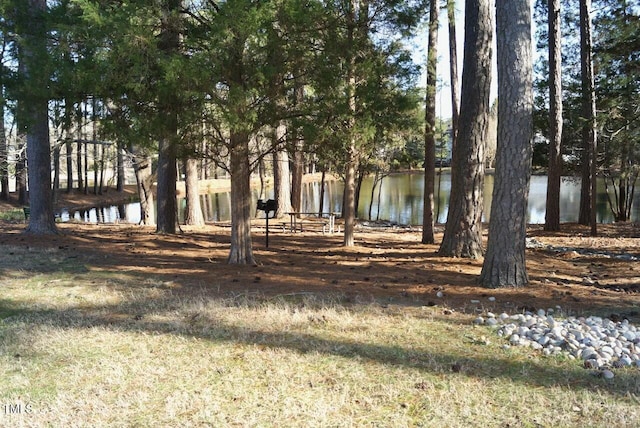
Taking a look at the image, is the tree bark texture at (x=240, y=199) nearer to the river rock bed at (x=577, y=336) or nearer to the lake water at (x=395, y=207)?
the river rock bed at (x=577, y=336)

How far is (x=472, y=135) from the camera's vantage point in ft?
27.6

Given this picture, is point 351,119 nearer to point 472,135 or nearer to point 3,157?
point 472,135

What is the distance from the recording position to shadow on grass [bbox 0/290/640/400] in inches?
136

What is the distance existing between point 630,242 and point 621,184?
11.8 m

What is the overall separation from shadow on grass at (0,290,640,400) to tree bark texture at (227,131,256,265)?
7.46 ft

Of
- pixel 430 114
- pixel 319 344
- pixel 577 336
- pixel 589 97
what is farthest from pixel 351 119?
pixel 589 97

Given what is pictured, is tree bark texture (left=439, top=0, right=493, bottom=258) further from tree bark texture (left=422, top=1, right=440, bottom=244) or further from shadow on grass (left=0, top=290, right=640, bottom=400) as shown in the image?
shadow on grass (left=0, top=290, right=640, bottom=400)

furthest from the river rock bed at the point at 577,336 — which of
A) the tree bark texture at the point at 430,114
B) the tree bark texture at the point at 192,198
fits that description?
the tree bark texture at the point at 192,198

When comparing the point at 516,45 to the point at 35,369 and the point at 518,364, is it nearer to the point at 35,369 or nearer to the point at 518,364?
the point at 518,364

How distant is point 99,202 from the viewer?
3212cm

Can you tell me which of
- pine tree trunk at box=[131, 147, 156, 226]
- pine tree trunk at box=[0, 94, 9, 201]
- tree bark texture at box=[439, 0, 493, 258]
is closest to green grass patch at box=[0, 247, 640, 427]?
tree bark texture at box=[439, 0, 493, 258]

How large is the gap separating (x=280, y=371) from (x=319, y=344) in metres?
0.60

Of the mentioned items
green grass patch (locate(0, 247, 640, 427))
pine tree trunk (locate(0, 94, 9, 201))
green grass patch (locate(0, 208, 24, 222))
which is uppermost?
pine tree trunk (locate(0, 94, 9, 201))

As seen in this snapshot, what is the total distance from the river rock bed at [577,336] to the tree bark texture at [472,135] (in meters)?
3.70
